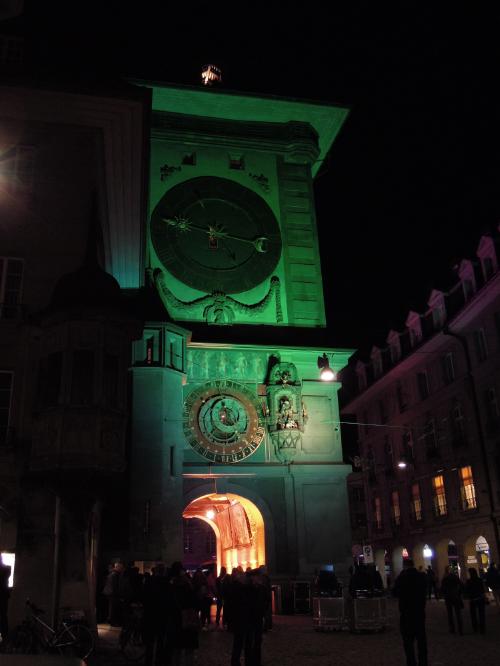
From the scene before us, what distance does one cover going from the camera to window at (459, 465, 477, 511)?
35.6 meters

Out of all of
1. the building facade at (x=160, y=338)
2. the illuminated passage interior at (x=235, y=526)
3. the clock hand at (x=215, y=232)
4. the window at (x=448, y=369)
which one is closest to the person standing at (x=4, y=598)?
the building facade at (x=160, y=338)

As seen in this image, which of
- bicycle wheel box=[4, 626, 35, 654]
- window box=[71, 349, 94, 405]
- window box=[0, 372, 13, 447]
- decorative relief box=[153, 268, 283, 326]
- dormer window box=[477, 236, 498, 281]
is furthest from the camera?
dormer window box=[477, 236, 498, 281]

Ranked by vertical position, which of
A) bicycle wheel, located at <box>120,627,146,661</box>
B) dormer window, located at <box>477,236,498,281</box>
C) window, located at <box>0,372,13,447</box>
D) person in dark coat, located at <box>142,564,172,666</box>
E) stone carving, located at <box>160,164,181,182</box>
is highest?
stone carving, located at <box>160,164,181,182</box>

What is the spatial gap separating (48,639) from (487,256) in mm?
28822

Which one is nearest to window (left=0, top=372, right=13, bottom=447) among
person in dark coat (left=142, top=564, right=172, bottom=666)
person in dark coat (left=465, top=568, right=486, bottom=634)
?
person in dark coat (left=142, top=564, right=172, bottom=666)

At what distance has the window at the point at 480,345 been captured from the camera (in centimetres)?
3507

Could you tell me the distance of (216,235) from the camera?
102ft

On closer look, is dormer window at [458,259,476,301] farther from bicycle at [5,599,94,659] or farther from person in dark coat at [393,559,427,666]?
bicycle at [5,599,94,659]

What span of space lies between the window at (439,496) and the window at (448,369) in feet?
19.0

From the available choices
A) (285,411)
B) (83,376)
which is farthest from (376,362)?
(83,376)

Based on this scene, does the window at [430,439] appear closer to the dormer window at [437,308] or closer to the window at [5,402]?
the dormer window at [437,308]

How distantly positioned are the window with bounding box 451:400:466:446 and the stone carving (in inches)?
810

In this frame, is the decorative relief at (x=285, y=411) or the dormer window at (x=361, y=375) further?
the dormer window at (x=361, y=375)

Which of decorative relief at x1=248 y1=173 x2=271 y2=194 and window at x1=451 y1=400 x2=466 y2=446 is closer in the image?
decorative relief at x1=248 y1=173 x2=271 y2=194
